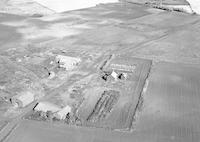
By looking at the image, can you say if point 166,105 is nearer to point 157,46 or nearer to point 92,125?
point 92,125

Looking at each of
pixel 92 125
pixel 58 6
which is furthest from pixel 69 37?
pixel 92 125

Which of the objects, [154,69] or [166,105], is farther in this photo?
[154,69]

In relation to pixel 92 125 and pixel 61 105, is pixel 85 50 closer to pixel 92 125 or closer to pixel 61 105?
pixel 61 105

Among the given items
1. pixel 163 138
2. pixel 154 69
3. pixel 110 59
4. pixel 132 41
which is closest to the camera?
pixel 163 138

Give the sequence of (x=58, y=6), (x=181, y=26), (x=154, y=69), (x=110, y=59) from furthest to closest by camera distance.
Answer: (x=58, y=6) < (x=181, y=26) < (x=110, y=59) < (x=154, y=69)

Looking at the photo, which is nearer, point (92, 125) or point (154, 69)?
point (92, 125)

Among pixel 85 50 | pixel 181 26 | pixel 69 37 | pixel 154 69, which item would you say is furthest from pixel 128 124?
pixel 181 26

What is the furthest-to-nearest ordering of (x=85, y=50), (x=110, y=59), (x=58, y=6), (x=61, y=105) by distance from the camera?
1. (x=58, y=6)
2. (x=85, y=50)
3. (x=110, y=59)
4. (x=61, y=105)

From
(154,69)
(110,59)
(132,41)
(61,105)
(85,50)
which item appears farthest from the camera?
(132,41)

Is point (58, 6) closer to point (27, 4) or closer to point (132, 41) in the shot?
point (27, 4)
